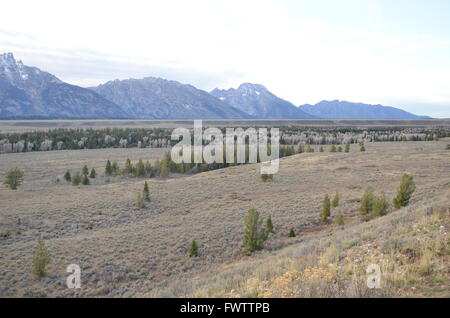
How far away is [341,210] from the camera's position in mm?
24750

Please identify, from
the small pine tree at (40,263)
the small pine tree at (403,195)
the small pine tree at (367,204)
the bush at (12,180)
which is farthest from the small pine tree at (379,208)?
the bush at (12,180)

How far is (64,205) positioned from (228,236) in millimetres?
15601

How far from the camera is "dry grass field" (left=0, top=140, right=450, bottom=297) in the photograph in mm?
9188

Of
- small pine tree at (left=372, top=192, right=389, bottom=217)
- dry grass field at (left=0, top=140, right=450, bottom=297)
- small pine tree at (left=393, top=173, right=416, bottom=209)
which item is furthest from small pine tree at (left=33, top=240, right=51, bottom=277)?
small pine tree at (left=393, top=173, right=416, bottom=209)

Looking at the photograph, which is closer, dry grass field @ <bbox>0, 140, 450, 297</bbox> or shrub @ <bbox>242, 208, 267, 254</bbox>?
dry grass field @ <bbox>0, 140, 450, 297</bbox>

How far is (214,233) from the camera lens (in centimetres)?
2209

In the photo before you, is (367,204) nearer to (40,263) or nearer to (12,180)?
(40,263)

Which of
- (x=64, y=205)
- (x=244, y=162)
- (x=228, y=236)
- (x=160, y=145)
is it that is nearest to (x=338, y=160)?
(x=244, y=162)

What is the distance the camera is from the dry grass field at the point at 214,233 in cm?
919

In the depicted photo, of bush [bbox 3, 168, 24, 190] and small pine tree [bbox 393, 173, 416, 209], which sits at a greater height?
small pine tree [bbox 393, 173, 416, 209]

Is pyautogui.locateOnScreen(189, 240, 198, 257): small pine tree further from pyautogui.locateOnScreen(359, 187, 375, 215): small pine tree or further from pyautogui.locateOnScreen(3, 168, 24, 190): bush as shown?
pyautogui.locateOnScreen(3, 168, 24, 190): bush

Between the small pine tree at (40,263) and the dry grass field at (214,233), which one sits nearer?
the dry grass field at (214,233)

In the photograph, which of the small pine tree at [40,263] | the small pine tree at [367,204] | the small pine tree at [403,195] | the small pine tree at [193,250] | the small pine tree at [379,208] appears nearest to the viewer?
the small pine tree at [40,263]

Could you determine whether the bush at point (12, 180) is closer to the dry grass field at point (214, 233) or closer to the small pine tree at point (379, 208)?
the dry grass field at point (214, 233)
